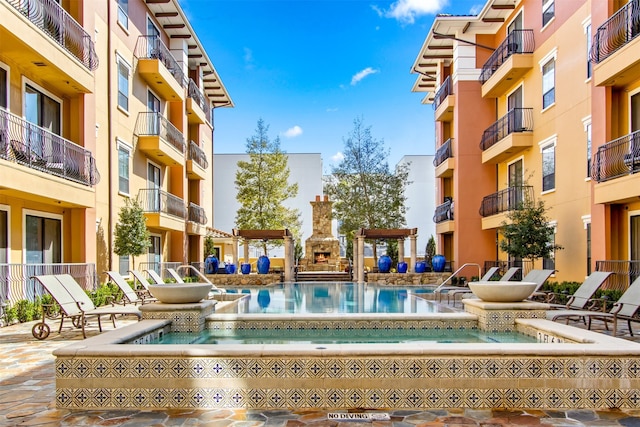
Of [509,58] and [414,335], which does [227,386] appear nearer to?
[414,335]

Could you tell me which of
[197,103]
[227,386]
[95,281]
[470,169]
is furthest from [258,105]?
[227,386]

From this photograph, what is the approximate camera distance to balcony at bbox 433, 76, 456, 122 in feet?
75.2

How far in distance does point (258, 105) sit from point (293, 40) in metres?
7.10

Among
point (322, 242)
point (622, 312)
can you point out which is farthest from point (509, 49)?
point (322, 242)

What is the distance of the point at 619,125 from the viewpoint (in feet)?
42.3

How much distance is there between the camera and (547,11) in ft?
58.1

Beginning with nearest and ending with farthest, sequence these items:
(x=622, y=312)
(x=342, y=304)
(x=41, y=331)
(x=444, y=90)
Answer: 1. (x=622, y=312)
2. (x=41, y=331)
3. (x=342, y=304)
4. (x=444, y=90)

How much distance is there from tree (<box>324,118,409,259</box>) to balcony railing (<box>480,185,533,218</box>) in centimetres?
870

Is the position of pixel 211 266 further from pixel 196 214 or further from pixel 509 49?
pixel 509 49

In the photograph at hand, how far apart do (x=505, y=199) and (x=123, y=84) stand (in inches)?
601

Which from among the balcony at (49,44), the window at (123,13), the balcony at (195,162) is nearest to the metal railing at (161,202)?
the balcony at (195,162)

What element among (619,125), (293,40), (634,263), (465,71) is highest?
(293,40)

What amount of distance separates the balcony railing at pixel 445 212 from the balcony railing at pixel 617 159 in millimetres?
10873

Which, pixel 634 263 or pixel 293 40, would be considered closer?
pixel 634 263
